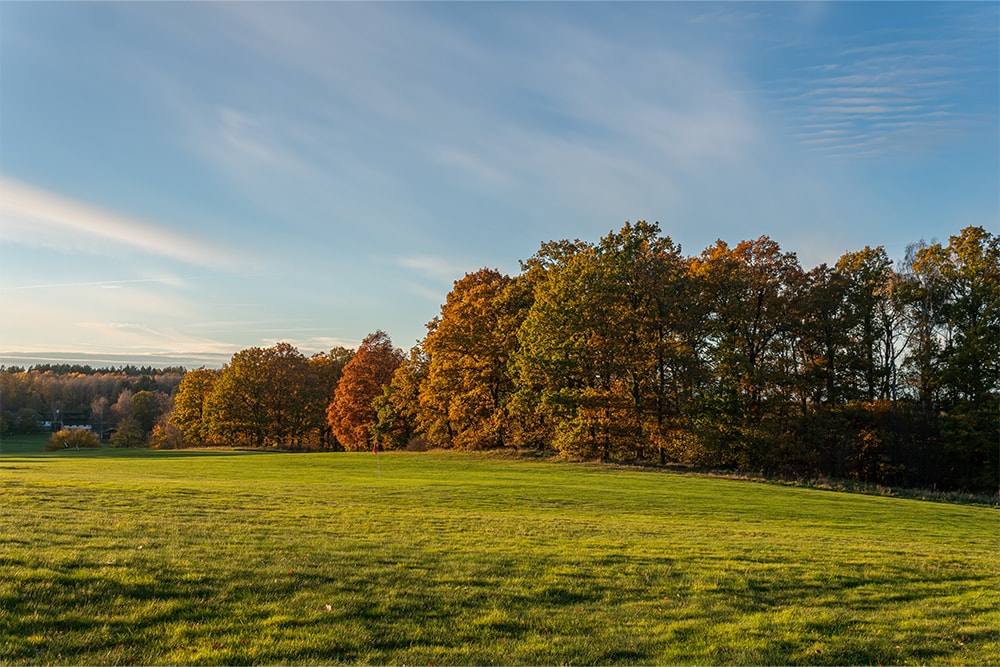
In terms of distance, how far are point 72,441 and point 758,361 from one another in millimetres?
70464

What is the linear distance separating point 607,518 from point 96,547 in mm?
12817

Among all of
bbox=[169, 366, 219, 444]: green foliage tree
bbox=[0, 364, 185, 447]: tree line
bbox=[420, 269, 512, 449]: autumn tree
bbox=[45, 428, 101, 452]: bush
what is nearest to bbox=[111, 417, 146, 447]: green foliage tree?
bbox=[0, 364, 185, 447]: tree line

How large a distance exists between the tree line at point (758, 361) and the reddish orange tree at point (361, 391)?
2028 centimetres

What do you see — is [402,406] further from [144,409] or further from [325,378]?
[144,409]

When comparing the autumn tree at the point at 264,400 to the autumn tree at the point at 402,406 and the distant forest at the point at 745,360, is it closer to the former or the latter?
the autumn tree at the point at 402,406

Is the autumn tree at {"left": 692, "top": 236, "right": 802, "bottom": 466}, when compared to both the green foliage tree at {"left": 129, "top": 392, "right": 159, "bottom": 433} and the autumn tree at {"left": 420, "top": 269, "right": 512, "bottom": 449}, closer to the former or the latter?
the autumn tree at {"left": 420, "top": 269, "right": 512, "bottom": 449}

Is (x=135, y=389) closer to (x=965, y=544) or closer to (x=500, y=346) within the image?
(x=500, y=346)

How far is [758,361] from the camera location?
43.4 metres

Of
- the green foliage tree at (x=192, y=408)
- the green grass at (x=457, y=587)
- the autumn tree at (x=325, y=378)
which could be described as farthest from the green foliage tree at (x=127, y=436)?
the green grass at (x=457, y=587)

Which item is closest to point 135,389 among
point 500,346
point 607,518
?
point 500,346

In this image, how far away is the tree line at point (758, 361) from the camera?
40.4 metres

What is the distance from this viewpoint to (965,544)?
16922 millimetres

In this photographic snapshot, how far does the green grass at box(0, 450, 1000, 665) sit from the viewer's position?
7129 mm


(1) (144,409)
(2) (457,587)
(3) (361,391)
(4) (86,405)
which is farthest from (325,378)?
(4) (86,405)
